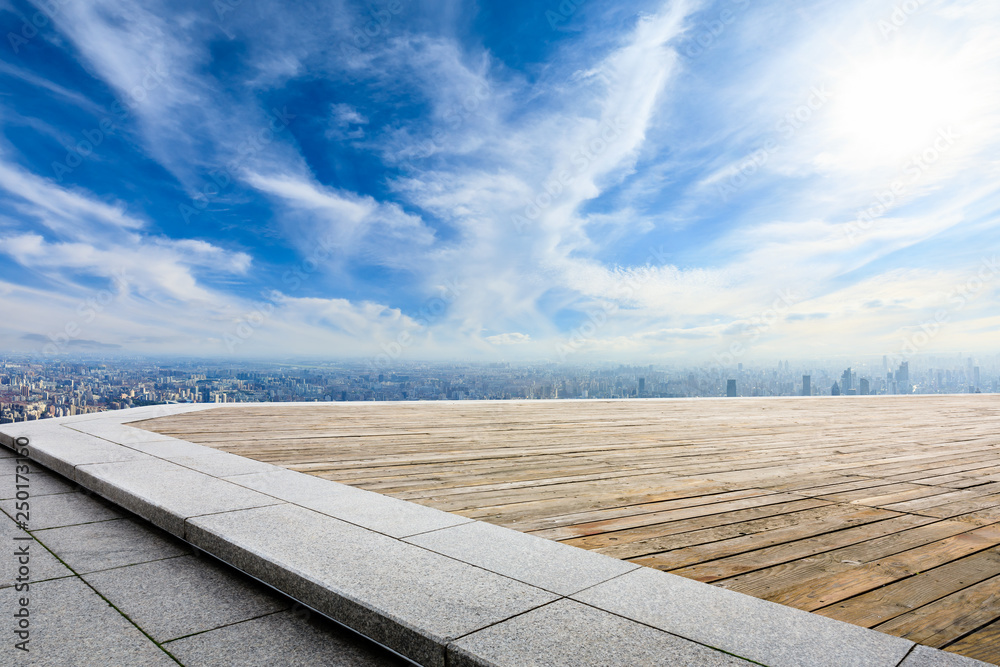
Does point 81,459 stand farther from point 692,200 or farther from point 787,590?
point 692,200

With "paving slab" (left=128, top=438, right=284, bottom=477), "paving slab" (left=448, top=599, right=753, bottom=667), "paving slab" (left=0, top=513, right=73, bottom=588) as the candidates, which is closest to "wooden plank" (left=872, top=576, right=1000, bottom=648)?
"paving slab" (left=448, top=599, right=753, bottom=667)

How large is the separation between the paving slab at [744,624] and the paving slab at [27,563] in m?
2.19

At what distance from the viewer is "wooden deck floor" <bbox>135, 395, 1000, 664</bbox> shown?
1904 mm

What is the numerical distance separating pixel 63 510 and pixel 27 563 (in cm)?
96

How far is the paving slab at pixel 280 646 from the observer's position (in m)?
1.54

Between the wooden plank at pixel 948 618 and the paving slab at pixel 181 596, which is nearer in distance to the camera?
the wooden plank at pixel 948 618

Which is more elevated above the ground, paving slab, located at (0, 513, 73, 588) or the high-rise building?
the high-rise building

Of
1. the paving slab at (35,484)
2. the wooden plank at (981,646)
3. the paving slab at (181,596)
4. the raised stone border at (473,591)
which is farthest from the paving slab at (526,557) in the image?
the paving slab at (35,484)

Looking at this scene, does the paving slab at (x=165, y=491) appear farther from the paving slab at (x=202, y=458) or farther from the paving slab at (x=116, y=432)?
the paving slab at (x=116, y=432)

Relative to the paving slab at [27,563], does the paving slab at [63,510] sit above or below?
above

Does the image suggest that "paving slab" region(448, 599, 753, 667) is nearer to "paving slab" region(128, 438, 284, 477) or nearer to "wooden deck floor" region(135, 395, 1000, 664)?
"wooden deck floor" region(135, 395, 1000, 664)

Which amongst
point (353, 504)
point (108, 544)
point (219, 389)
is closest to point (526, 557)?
point (353, 504)

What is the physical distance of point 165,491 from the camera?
9.77ft

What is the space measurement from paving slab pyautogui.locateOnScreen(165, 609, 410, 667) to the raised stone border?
0.20 ft
